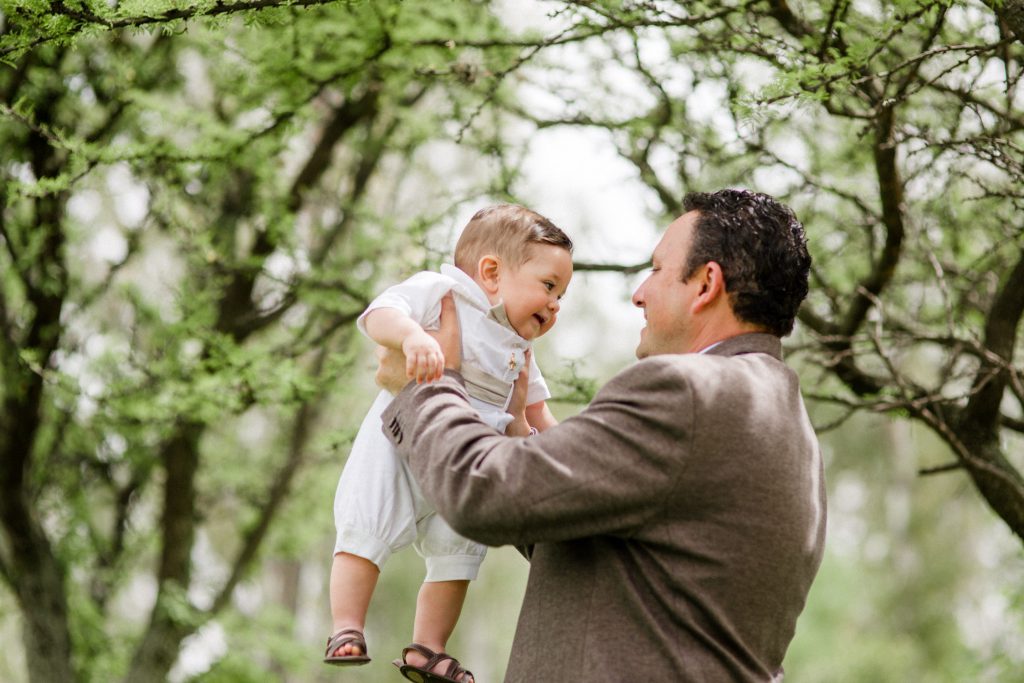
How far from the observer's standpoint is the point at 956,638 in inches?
738

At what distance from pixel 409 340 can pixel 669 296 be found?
537 millimetres

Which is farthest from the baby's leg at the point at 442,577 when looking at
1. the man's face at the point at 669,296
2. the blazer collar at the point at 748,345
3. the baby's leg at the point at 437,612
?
the blazer collar at the point at 748,345

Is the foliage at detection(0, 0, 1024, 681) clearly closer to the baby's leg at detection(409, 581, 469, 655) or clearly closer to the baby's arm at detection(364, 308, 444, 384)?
the baby's arm at detection(364, 308, 444, 384)

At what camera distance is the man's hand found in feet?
7.32

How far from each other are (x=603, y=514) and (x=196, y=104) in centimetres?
703

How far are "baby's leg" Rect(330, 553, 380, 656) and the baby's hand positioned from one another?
582 millimetres

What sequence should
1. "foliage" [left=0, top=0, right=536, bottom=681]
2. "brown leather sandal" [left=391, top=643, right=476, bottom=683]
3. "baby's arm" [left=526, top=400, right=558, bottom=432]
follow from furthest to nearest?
1. "foliage" [left=0, top=0, right=536, bottom=681]
2. "baby's arm" [left=526, top=400, right=558, bottom=432]
3. "brown leather sandal" [left=391, top=643, right=476, bottom=683]

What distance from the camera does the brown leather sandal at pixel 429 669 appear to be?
2359 mm

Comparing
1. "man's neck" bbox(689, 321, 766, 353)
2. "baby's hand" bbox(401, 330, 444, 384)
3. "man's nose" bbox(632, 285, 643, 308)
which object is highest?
"man's nose" bbox(632, 285, 643, 308)

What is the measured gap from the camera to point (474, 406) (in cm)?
251

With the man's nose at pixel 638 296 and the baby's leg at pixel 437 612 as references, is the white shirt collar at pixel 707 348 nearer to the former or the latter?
the man's nose at pixel 638 296

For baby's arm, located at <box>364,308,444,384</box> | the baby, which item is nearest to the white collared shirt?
the baby

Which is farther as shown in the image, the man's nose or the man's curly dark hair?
the man's nose

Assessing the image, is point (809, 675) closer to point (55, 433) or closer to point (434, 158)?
point (434, 158)
